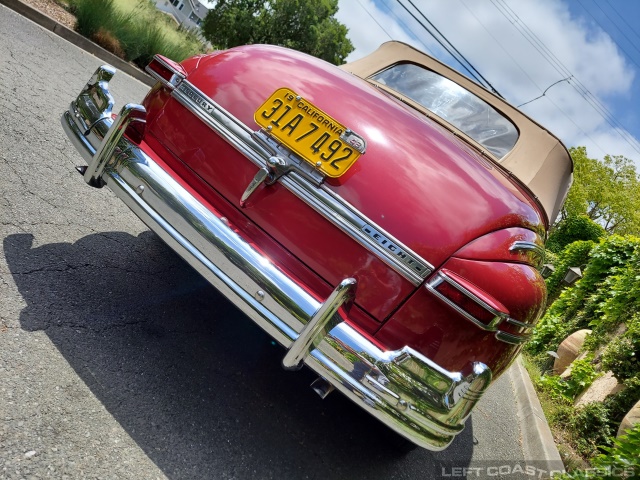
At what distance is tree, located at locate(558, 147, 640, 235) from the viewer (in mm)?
31172

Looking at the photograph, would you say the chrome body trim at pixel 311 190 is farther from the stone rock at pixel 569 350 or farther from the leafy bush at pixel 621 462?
the stone rock at pixel 569 350

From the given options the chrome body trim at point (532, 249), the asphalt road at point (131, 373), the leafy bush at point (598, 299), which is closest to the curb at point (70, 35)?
the asphalt road at point (131, 373)

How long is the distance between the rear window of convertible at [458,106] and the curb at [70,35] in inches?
176

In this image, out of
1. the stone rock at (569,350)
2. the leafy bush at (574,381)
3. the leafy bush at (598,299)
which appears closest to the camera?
the leafy bush at (574,381)

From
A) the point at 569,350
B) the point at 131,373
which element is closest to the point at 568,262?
the point at 569,350

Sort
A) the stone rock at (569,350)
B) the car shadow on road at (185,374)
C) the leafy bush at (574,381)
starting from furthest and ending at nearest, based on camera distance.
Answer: the stone rock at (569,350) → the leafy bush at (574,381) → the car shadow on road at (185,374)

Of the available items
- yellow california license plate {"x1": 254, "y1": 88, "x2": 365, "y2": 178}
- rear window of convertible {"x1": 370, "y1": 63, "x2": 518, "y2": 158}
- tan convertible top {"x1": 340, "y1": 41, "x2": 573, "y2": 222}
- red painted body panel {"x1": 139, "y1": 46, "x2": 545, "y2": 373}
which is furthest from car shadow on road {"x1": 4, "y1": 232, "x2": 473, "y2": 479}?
rear window of convertible {"x1": 370, "y1": 63, "x2": 518, "y2": 158}

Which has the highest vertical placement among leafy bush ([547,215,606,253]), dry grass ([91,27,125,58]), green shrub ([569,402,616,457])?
leafy bush ([547,215,606,253])

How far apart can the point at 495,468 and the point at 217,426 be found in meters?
2.19

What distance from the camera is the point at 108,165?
239 cm

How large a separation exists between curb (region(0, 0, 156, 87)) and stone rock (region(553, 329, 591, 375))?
6.25 metres

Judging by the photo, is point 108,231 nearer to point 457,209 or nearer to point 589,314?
point 457,209

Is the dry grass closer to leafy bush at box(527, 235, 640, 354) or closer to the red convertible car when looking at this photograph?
the red convertible car

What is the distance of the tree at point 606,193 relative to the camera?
3117 cm
